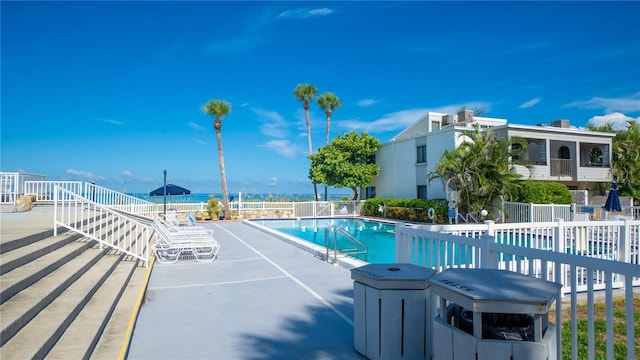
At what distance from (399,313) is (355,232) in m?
16.1

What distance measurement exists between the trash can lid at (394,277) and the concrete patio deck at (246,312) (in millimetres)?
912

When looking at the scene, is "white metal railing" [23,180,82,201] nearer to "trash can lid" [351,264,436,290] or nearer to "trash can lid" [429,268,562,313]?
"trash can lid" [351,264,436,290]

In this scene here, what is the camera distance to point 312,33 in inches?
1068

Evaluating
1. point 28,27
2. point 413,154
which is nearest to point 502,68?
point 413,154

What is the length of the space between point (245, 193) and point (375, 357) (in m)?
23.5

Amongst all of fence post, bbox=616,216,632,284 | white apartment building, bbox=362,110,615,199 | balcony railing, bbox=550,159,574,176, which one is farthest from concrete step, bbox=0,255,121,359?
balcony railing, bbox=550,159,574,176

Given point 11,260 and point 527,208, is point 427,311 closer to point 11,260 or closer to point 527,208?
point 11,260

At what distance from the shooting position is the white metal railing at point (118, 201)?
1530 centimetres

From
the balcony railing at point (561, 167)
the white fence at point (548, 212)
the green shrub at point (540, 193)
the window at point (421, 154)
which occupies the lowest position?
the white fence at point (548, 212)

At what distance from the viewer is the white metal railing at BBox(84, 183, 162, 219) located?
603 inches

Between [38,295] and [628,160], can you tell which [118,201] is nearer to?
[38,295]

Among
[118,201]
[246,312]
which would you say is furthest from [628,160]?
[118,201]

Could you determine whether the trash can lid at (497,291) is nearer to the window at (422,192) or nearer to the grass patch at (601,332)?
the grass patch at (601,332)

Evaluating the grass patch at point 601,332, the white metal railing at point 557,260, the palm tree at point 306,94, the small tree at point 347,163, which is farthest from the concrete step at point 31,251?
the palm tree at point 306,94
